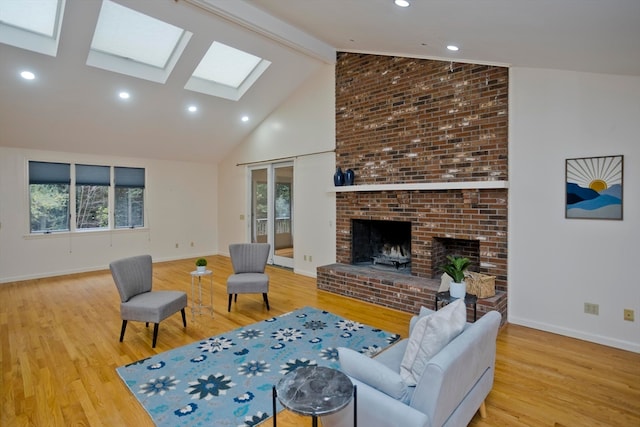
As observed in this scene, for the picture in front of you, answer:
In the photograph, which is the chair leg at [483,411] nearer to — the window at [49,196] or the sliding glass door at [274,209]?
the sliding glass door at [274,209]

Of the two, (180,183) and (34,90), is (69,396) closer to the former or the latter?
(34,90)

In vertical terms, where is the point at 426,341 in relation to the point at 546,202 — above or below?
below

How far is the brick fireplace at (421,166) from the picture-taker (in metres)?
3.97

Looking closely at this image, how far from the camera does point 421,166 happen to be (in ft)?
15.2

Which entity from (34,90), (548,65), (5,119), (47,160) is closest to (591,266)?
(548,65)

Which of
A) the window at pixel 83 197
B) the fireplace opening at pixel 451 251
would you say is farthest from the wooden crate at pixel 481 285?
the window at pixel 83 197

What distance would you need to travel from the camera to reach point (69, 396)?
250 centimetres

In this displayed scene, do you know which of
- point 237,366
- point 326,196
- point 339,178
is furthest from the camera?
point 326,196

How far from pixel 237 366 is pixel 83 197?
5.79 metres

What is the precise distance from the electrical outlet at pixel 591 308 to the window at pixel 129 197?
792 centimetres

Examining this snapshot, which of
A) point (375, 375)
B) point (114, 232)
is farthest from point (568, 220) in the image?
point (114, 232)

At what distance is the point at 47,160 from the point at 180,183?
2538 mm

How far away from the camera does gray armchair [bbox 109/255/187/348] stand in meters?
3.35

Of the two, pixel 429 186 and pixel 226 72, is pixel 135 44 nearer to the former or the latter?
pixel 226 72
